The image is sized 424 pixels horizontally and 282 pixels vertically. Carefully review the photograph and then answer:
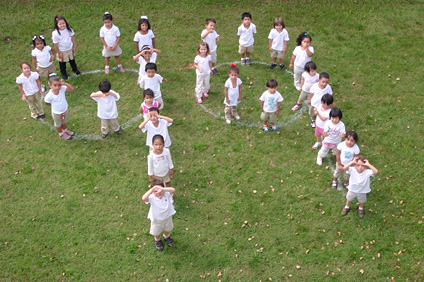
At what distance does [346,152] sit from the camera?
1012 centimetres

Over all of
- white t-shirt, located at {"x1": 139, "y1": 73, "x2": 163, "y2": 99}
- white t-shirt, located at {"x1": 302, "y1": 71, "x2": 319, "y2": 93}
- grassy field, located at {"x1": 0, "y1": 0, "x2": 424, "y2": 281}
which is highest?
white t-shirt, located at {"x1": 302, "y1": 71, "x2": 319, "y2": 93}

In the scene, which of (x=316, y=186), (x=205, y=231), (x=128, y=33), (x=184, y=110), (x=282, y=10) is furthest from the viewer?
(x=282, y=10)

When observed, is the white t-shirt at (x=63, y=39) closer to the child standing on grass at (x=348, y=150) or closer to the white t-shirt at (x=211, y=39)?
the white t-shirt at (x=211, y=39)

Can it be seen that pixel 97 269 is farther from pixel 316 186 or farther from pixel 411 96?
pixel 411 96

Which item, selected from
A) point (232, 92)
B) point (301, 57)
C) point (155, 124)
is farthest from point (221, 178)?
point (301, 57)

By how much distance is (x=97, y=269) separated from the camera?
9258mm

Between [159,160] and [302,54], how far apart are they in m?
6.19

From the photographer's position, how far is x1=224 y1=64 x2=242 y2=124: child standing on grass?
1239 cm

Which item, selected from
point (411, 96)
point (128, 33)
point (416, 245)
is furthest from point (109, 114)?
point (411, 96)

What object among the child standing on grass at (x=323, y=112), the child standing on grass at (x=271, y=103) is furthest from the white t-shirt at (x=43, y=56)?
the child standing on grass at (x=323, y=112)

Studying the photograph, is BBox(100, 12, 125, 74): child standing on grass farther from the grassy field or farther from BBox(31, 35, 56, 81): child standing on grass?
BBox(31, 35, 56, 81): child standing on grass

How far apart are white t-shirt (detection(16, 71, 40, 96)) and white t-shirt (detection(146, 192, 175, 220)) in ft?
20.5

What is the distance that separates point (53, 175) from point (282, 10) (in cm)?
1177

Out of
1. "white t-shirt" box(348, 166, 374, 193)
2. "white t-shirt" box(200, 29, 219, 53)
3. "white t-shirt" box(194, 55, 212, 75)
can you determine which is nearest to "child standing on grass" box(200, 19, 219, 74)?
"white t-shirt" box(200, 29, 219, 53)
